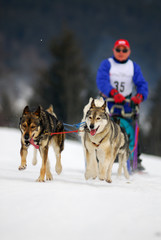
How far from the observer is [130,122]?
5691mm

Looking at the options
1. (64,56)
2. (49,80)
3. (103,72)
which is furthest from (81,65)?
(103,72)

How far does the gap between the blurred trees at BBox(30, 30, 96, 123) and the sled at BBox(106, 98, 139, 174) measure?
1536cm

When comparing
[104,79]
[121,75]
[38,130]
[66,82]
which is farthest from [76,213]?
[66,82]

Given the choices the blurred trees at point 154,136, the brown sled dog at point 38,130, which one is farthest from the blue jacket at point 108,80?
the blurred trees at point 154,136

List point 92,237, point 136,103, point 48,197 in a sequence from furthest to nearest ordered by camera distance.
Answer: point 136,103 < point 48,197 < point 92,237

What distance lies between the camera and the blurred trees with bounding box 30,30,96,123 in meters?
22.3

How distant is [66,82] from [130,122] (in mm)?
17865

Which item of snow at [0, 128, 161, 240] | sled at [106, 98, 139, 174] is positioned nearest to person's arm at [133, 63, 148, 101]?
sled at [106, 98, 139, 174]

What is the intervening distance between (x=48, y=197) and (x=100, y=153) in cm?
182

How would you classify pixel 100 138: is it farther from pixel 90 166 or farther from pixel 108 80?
pixel 108 80

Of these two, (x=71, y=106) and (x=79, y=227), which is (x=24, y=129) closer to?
(x=79, y=227)

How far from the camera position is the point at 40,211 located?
7.61 feet

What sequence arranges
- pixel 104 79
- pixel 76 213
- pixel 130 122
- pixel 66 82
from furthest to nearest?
1. pixel 66 82
2. pixel 130 122
3. pixel 104 79
4. pixel 76 213

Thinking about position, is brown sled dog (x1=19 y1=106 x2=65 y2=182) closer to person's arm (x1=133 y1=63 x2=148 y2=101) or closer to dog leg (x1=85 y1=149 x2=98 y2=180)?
dog leg (x1=85 y1=149 x2=98 y2=180)
